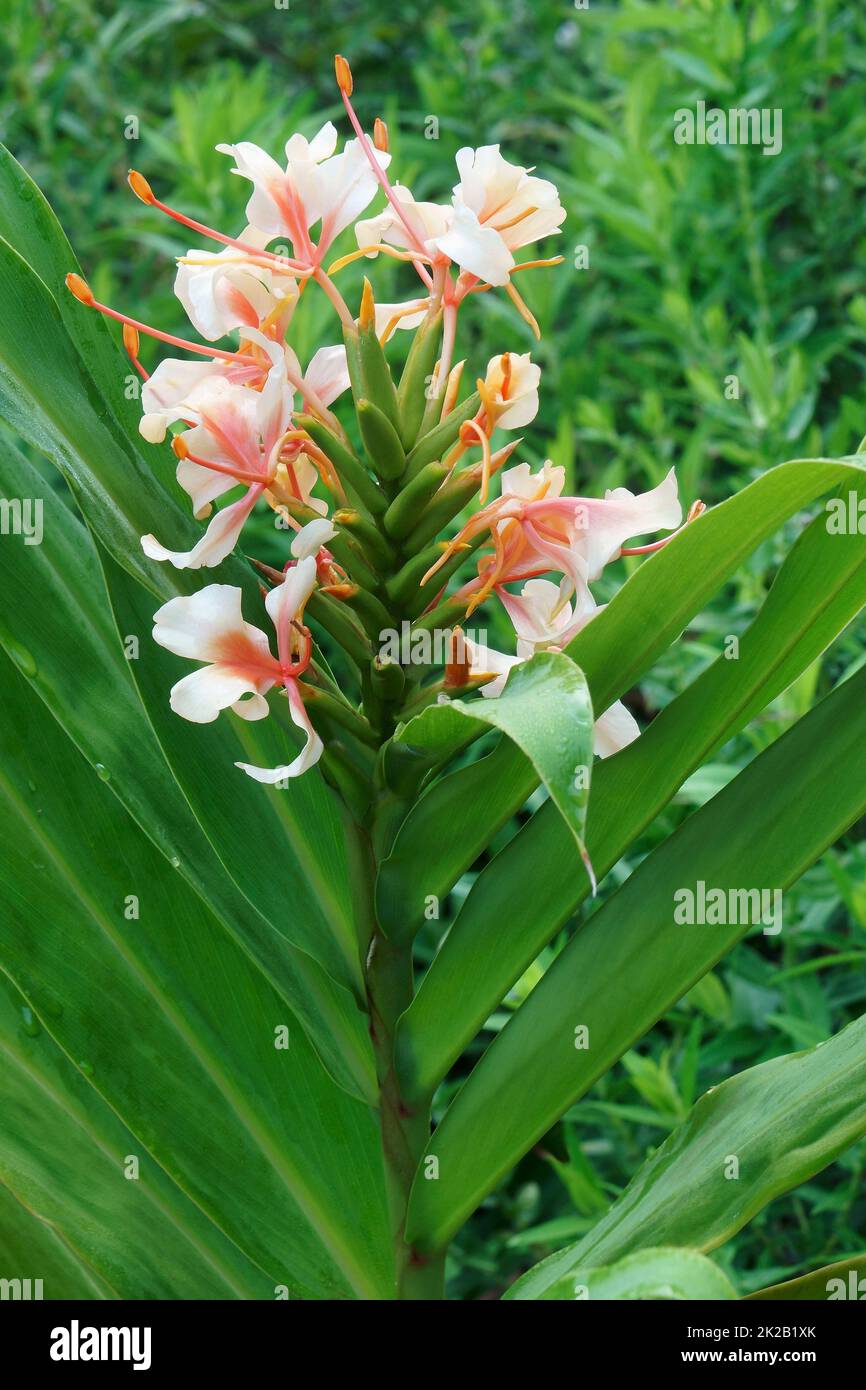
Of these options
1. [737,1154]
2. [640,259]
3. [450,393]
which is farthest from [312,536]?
[640,259]

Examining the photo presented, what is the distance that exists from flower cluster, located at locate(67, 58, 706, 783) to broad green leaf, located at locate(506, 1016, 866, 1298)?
7.6 inches

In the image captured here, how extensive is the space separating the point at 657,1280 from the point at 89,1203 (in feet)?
1.20

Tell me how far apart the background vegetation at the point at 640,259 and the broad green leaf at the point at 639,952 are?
0.80 ft

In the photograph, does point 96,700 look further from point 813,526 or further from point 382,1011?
point 813,526

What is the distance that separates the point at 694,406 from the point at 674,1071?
0.86 meters

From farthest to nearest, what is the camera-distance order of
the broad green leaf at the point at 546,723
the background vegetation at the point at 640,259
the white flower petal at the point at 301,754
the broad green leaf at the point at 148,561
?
the background vegetation at the point at 640,259 < the broad green leaf at the point at 148,561 < the white flower petal at the point at 301,754 < the broad green leaf at the point at 546,723

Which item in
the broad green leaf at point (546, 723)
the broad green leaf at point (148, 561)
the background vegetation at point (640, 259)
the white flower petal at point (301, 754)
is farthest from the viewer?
the background vegetation at point (640, 259)

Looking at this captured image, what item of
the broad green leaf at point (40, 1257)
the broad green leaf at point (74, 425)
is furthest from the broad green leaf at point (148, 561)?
the broad green leaf at point (40, 1257)

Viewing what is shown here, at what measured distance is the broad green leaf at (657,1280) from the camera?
500mm

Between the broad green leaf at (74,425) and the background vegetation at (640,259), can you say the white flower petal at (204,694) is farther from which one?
the background vegetation at (640,259)

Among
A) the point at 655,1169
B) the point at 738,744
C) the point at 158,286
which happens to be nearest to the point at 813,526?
the point at 655,1169

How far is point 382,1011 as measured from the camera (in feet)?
2.29

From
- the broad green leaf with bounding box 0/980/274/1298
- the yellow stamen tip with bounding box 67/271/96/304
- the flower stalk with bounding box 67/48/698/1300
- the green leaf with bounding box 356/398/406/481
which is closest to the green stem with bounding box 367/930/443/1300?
the flower stalk with bounding box 67/48/698/1300

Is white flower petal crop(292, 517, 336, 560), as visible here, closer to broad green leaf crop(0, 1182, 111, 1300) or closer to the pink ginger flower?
the pink ginger flower
